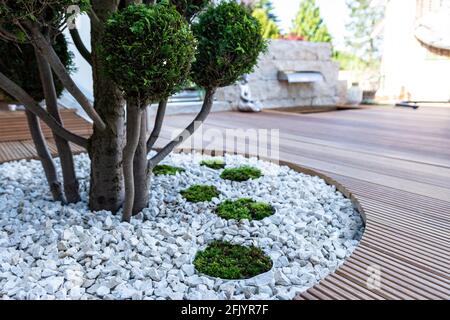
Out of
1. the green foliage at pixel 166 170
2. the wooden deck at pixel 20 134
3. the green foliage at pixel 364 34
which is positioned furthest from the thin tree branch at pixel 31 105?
the green foliage at pixel 364 34

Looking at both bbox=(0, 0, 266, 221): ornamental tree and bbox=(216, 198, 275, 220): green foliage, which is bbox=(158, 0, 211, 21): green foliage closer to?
bbox=(0, 0, 266, 221): ornamental tree

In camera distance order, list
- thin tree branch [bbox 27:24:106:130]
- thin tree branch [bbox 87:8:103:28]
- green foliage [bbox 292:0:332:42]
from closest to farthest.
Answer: thin tree branch [bbox 27:24:106:130] → thin tree branch [bbox 87:8:103:28] → green foliage [bbox 292:0:332:42]

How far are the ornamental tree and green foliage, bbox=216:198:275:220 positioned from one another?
452 mm

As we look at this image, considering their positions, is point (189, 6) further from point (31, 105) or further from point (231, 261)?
point (231, 261)

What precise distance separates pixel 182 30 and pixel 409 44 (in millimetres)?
9059

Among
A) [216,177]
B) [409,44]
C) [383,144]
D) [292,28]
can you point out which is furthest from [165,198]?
[292,28]

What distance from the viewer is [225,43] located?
81.7 inches

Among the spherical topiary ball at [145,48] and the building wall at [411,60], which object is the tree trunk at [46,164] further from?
the building wall at [411,60]

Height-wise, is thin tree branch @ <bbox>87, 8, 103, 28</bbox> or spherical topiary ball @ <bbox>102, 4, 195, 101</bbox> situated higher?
thin tree branch @ <bbox>87, 8, 103, 28</bbox>

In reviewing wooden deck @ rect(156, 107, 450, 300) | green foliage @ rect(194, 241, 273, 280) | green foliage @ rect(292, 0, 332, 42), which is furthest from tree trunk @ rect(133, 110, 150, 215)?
green foliage @ rect(292, 0, 332, 42)

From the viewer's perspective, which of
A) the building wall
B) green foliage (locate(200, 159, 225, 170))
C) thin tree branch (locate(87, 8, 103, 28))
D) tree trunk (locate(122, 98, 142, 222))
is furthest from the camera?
the building wall

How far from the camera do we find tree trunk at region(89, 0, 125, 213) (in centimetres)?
210

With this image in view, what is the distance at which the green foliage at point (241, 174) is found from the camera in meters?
2.87

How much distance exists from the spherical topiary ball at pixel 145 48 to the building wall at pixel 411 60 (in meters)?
8.88
